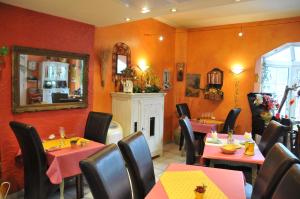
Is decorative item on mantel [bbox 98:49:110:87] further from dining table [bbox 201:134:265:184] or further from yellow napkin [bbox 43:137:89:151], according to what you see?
dining table [bbox 201:134:265:184]

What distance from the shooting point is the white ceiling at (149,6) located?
2.77 metres

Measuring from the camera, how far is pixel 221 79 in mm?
5844

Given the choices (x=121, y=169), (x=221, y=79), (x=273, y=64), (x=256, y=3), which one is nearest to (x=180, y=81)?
(x=221, y=79)

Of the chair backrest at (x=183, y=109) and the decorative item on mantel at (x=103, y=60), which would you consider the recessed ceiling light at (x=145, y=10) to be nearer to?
the decorative item on mantel at (x=103, y=60)

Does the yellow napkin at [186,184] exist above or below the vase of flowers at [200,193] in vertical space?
below

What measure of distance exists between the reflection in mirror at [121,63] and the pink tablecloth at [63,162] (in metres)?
1.93

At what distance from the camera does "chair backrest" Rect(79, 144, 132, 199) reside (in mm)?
1376

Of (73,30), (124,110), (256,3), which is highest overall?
(256,3)

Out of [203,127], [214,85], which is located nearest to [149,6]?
[203,127]

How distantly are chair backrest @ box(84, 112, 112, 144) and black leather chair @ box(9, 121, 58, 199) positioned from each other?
0.94m

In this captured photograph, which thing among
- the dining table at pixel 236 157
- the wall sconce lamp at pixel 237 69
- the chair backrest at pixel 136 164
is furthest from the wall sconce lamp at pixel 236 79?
the chair backrest at pixel 136 164

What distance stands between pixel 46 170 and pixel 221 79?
176 inches

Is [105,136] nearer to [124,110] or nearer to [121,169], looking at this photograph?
[124,110]

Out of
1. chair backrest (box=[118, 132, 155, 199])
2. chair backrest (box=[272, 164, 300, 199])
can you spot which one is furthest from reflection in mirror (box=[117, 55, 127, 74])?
chair backrest (box=[272, 164, 300, 199])
